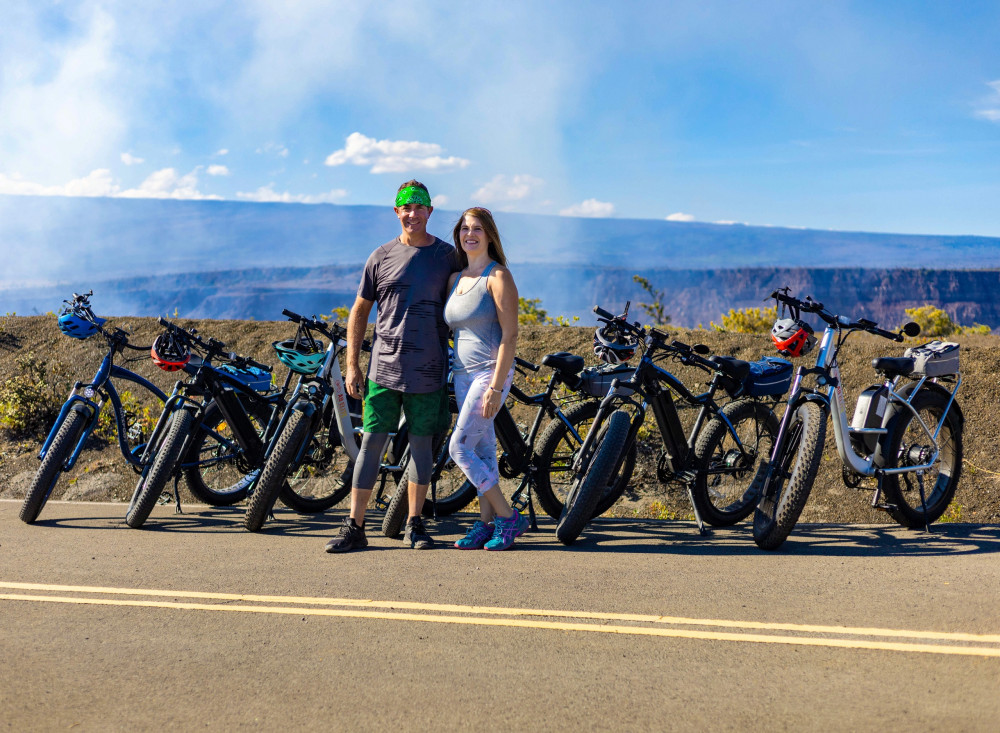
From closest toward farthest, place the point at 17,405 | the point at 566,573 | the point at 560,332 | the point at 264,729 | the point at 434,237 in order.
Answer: the point at 264,729, the point at 566,573, the point at 434,237, the point at 17,405, the point at 560,332

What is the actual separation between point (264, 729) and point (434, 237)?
355 centimetres

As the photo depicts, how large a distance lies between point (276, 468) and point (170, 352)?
4.92 feet

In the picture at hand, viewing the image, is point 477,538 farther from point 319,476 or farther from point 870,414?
point 870,414

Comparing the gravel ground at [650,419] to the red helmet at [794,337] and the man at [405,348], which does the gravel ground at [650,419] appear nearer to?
the red helmet at [794,337]

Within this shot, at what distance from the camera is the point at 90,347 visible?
40.0 feet

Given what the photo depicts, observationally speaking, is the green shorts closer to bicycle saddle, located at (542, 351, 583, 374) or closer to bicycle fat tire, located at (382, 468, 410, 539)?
bicycle fat tire, located at (382, 468, 410, 539)

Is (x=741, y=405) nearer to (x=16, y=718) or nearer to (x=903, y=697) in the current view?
(x=903, y=697)

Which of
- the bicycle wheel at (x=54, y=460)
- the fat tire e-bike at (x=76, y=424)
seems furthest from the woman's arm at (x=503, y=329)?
the bicycle wheel at (x=54, y=460)

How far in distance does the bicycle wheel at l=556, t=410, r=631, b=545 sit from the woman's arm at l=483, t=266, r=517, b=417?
857mm

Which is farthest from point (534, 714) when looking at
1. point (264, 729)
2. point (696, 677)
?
point (264, 729)

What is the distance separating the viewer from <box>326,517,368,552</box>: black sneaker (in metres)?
6.02

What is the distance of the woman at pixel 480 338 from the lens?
5.60 metres

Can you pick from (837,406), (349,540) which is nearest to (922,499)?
(837,406)

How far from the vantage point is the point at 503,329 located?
5574 millimetres
